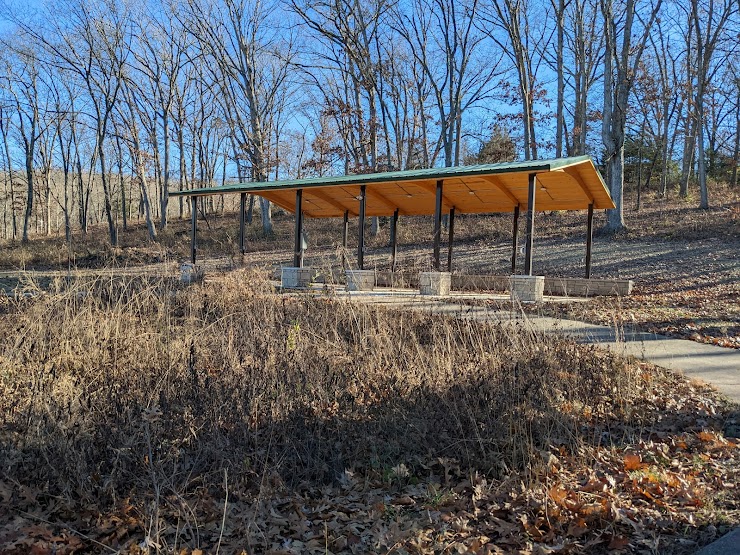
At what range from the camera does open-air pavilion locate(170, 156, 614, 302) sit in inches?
456

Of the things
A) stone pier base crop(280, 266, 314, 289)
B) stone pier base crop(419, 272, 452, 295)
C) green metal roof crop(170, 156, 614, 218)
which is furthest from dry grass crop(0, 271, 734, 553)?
stone pier base crop(280, 266, 314, 289)

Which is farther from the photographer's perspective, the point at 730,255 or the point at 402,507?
the point at 730,255

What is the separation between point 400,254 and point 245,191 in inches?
300

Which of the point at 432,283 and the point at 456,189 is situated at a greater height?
the point at 456,189

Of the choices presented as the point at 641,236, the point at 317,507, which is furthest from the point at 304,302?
the point at 641,236

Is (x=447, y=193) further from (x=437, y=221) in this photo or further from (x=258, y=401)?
(x=258, y=401)

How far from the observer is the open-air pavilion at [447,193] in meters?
11.6

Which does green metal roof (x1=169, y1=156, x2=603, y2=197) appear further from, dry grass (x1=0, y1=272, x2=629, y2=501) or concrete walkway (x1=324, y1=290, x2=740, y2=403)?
dry grass (x1=0, y1=272, x2=629, y2=501)

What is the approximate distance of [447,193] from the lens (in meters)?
15.1

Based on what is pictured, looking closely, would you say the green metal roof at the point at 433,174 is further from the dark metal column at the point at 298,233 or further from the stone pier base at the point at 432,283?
the stone pier base at the point at 432,283

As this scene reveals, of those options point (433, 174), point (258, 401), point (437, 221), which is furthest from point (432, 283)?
point (258, 401)

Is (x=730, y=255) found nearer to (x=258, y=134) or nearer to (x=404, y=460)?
(x=404, y=460)

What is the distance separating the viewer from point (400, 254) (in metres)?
21.1

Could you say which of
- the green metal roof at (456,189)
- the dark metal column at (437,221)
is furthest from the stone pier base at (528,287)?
the green metal roof at (456,189)
